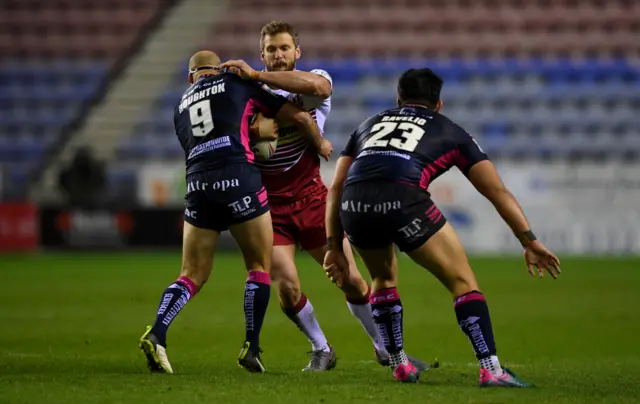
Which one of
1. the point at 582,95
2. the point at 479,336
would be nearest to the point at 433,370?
the point at 479,336

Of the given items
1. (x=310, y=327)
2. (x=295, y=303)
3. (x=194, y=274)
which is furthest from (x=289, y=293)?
(x=194, y=274)

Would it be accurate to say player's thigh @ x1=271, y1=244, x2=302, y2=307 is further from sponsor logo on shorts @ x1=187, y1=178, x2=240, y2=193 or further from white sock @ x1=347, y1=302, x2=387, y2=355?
sponsor logo on shorts @ x1=187, y1=178, x2=240, y2=193

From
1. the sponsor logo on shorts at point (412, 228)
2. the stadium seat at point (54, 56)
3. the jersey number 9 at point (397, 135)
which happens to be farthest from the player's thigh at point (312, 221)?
the stadium seat at point (54, 56)

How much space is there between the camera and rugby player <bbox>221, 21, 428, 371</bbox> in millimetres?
6637

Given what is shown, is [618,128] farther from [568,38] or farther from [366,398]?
[366,398]

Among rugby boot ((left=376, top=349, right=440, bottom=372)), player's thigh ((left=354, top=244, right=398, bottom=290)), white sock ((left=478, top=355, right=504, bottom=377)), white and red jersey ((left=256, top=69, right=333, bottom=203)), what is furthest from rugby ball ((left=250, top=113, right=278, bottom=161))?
white sock ((left=478, top=355, right=504, bottom=377))

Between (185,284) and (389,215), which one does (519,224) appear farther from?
(185,284)

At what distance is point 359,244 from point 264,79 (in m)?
1.16

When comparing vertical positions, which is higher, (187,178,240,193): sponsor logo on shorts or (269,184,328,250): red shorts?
(187,178,240,193): sponsor logo on shorts

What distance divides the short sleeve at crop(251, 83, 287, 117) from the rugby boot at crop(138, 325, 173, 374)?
4.65 ft

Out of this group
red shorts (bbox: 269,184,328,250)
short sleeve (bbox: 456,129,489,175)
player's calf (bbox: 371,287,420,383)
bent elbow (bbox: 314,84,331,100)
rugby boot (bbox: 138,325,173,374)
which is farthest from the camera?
red shorts (bbox: 269,184,328,250)

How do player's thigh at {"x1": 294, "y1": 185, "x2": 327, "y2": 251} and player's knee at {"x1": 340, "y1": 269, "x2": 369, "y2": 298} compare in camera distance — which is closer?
player's knee at {"x1": 340, "y1": 269, "x2": 369, "y2": 298}

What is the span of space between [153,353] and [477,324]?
1.76m

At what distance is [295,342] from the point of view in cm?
848
